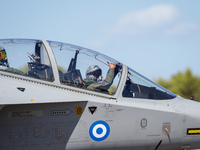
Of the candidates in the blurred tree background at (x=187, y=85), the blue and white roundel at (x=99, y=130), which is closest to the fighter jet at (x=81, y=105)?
the blue and white roundel at (x=99, y=130)

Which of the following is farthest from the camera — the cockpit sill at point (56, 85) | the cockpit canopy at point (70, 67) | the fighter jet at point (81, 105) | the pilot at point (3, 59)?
the cockpit canopy at point (70, 67)

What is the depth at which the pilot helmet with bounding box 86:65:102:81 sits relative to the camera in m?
6.74

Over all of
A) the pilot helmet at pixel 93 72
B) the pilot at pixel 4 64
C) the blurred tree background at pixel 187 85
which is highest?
the pilot at pixel 4 64

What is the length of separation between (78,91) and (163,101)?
2.11 m

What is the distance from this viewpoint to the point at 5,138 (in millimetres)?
5848

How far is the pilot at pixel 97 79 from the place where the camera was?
6.59 m

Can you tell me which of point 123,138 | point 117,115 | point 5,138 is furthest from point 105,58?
point 5,138

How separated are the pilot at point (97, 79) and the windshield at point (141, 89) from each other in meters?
0.41

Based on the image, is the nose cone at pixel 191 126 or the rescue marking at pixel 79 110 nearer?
the rescue marking at pixel 79 110

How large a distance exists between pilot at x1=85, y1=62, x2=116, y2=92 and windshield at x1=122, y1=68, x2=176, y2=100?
0.41 m

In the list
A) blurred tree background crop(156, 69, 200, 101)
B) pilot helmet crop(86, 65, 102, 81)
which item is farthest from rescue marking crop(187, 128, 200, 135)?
blurred tree background crop(156, 69, 200, 101)

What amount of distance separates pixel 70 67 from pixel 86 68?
0.38 meters

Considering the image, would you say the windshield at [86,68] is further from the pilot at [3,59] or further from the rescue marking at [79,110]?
the pilot at [3,59]

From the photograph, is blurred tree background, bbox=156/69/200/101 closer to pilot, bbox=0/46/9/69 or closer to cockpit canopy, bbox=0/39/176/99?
cockpit canopy, bbox=0/39/176/99
